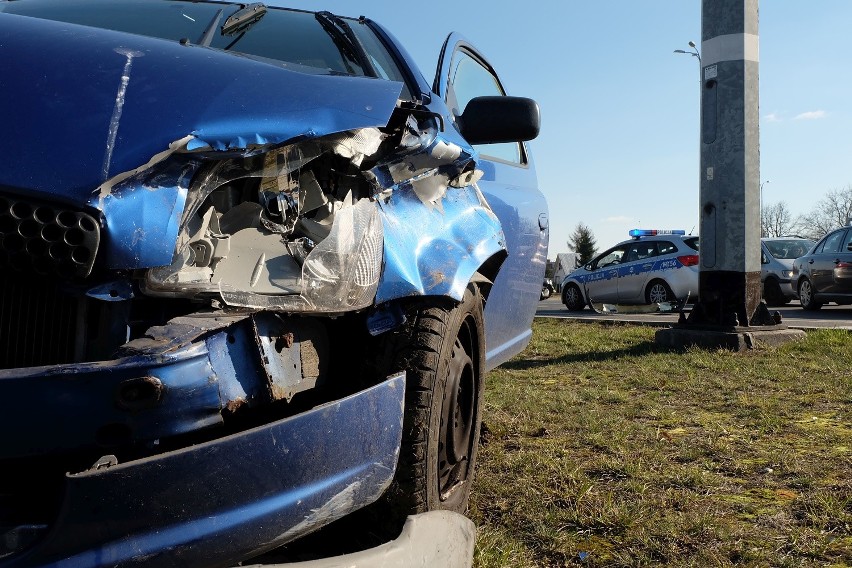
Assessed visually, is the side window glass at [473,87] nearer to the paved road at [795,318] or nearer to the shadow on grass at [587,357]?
the shadow on grass at [587,357]

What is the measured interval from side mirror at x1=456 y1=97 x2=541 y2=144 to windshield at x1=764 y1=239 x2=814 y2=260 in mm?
14545

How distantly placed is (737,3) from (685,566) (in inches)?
245

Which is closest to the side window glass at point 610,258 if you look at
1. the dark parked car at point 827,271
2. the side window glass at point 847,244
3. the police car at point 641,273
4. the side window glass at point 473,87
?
the police car at point 641,273

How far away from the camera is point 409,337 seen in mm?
2061

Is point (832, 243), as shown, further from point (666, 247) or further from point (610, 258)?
point (610, 258)

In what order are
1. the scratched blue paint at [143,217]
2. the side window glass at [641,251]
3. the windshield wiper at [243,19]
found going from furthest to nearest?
the side window glass at [641,251], the windshield wiper at [243,19], the scratched blue paint at [143,217]

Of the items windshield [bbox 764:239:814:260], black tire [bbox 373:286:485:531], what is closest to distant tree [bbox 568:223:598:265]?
windshield [bbox 764:239:814:260]

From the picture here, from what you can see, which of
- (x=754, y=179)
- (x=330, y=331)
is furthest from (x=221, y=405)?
(x=754, y=179)

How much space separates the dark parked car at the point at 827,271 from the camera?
13117 millimetres

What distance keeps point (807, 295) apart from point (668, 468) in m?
12.1

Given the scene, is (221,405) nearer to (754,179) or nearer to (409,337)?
(409,337)

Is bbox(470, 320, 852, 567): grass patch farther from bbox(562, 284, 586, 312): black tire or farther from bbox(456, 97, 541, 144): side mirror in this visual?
bbox(562, 284, 586, 312): black tire

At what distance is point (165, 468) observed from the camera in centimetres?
147

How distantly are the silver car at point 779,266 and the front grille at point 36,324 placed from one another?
1527 centimetres
